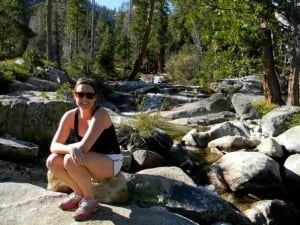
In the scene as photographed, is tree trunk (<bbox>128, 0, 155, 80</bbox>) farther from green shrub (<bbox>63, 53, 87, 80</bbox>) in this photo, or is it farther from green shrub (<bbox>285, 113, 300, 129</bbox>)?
green shrub (<bbox>285, 113, 300, 129</bbox>)

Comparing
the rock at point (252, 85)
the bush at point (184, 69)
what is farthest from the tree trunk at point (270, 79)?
the bush at point (184, 69)

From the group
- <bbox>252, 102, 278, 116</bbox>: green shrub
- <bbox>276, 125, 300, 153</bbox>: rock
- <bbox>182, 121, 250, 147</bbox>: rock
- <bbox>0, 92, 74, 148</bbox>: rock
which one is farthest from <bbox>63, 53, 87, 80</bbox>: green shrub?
<bbox>0, 92, 74, 148</bbox>: rock

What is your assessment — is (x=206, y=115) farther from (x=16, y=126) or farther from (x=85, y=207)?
(x=85, y=207)

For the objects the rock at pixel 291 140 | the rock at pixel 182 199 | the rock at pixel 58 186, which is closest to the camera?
the rock at pixel 58 186

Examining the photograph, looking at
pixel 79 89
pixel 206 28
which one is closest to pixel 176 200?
pixel 79 89

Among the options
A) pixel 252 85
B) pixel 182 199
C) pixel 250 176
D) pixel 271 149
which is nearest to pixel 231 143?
pixel 271 149

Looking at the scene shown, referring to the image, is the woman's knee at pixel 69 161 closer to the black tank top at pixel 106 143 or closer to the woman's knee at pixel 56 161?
the woman's knee at pixel 56 161

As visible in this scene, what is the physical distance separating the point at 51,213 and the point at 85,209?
38 centimetres

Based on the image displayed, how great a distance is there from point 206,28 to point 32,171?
899 centimetres

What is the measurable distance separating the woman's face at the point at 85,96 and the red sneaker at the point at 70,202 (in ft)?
2.81

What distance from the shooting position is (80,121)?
4.21 meters

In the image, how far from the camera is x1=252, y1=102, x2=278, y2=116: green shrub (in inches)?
521

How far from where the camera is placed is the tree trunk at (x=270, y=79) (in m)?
13.2

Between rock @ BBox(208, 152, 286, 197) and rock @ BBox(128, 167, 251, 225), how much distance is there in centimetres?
183
